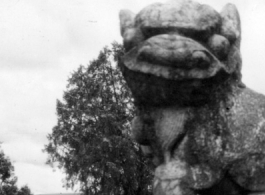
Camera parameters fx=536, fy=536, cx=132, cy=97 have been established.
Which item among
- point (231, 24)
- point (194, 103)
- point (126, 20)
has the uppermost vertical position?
point (126, 20)

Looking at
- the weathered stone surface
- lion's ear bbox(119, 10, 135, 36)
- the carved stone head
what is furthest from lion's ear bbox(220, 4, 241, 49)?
lion's ear bbox(119, 10, 135, 36)

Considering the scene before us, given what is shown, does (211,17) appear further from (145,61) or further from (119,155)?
(119,155)

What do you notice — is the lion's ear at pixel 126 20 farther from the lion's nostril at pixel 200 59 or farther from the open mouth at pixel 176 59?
the lion's nostril at pixel 200 59

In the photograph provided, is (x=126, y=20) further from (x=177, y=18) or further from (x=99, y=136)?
(x=99, y=136)

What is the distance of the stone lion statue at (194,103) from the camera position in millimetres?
5180

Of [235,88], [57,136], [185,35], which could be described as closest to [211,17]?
[185,35]

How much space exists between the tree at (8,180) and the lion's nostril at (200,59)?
96.5ft

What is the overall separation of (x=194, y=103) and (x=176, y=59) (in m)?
0.51

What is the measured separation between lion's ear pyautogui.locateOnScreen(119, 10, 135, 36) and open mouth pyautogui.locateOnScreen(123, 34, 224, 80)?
1.49ft

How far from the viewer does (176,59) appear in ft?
16.8

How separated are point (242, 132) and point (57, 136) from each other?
81.2 ft

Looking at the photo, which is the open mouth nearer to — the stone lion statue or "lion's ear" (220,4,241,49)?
the stone lion statue

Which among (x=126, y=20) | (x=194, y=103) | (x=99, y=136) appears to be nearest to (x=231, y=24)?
(x=194, y=103)

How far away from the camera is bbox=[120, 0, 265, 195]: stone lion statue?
17.0 ft
